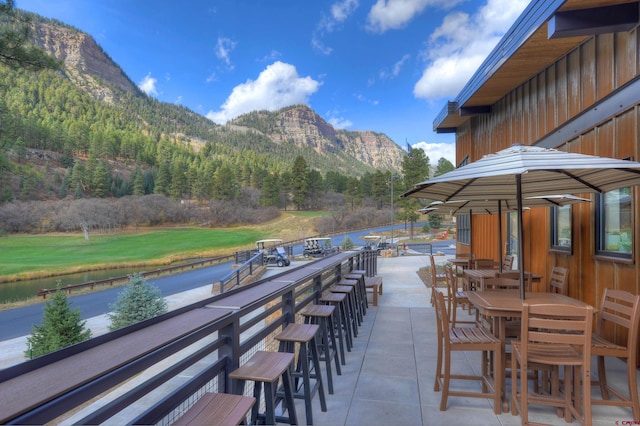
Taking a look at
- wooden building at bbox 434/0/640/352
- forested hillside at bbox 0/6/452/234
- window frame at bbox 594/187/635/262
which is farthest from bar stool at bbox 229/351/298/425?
forested hillside at bbox 0/6/452/234

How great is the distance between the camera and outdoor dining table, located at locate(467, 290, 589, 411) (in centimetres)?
286

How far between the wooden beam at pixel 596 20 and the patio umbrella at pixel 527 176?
2017 millimetres

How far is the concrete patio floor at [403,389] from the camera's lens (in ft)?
8.64

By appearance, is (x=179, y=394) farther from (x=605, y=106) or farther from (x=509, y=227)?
(x=509, y=227)

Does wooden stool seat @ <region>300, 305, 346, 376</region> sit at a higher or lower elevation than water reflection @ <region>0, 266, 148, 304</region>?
higher

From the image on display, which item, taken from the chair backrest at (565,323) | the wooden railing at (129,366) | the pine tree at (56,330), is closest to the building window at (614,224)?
the chair backrest at (565,323)

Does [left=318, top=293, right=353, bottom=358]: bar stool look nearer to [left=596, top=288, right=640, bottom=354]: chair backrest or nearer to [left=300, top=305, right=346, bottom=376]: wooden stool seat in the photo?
[left=300, top=305, right=346, bottom=376]: wooden stool seat

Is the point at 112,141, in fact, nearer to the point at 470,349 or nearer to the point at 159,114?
the point at 159,114

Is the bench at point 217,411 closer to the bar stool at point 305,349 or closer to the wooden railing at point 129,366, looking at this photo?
the wooden railing at point 129,366

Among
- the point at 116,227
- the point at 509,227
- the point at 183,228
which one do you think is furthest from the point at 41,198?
the point at 509,227

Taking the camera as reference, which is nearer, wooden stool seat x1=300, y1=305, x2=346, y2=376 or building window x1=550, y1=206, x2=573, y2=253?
wooden stool seat x1=300, y1=305, x2=346, y2=376

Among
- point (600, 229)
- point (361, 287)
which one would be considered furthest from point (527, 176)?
point (361, 287)

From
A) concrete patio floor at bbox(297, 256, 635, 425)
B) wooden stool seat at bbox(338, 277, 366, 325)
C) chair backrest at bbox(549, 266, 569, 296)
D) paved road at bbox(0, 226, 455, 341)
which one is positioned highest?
chair backrest at bbox(549, 266, 569, 296)

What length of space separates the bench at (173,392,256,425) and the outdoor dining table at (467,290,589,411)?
89.3 inches
